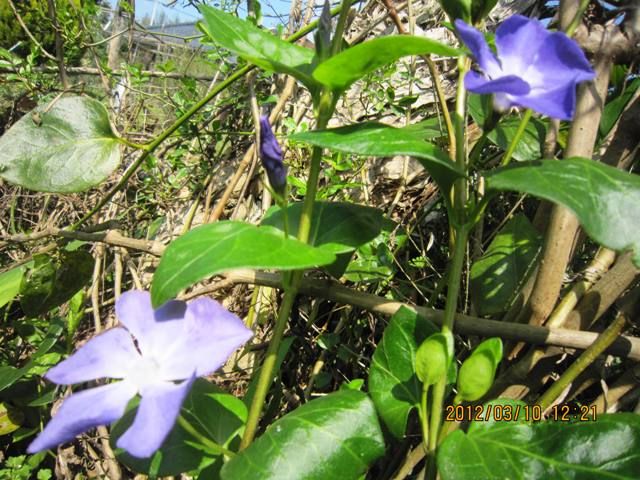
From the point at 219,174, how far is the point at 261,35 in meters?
0.74

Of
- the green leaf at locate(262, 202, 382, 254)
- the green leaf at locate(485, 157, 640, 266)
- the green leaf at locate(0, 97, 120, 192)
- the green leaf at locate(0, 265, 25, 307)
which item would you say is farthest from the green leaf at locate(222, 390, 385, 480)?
the green leaf at locate(0, 265, 25, 307)

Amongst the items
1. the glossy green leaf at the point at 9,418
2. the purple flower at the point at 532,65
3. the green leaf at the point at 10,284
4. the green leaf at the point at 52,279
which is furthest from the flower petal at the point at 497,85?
the glossy green leaf at the point at 9,418

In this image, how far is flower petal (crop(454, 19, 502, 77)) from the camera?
0.41 m

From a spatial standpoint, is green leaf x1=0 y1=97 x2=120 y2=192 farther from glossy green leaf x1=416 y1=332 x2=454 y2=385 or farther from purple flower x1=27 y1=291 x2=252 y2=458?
glossy green leaf x1=416 y1=332 x2=454 y2=385

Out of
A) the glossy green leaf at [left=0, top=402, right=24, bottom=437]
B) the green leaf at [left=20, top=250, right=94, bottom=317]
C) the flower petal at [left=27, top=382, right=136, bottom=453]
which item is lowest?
the glossy green leaf at [left=0, top=402, right=24, bottom=437]

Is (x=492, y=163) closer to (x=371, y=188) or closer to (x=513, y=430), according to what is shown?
(x=371, y=188)

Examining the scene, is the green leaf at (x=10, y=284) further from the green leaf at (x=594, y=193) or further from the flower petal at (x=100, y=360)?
the green leaf at (x=594, y=193)

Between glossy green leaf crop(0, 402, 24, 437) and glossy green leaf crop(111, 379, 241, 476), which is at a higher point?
glossy green leaf crop(111, 379, 241, 476)

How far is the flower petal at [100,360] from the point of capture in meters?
0.46

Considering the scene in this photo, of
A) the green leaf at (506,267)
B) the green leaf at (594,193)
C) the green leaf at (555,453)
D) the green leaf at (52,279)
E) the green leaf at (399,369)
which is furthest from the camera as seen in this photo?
the green leaf at (52,279)

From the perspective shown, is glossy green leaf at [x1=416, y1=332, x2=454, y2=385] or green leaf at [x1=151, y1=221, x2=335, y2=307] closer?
green leaf at [x1=151, y1=221, x2=335, y2=307]

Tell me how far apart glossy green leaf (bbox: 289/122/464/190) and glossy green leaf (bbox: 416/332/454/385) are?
6.6 inches

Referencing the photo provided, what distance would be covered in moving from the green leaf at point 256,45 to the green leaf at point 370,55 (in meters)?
0.05

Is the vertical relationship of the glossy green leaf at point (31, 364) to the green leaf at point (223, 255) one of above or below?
below
